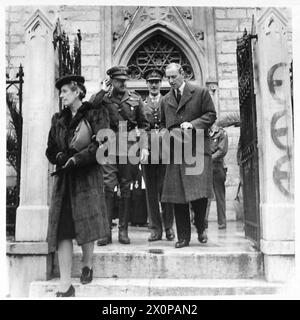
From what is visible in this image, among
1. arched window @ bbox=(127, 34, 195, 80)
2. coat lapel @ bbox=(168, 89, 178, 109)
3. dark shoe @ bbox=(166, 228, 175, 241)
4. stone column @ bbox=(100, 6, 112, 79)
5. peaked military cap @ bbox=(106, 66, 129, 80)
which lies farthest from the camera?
arched window @ bbox=(127, 34, 195, 80)

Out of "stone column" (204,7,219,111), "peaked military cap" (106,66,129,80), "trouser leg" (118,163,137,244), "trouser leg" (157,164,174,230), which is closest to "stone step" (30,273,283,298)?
"trouser leg" (118,163,137,244)

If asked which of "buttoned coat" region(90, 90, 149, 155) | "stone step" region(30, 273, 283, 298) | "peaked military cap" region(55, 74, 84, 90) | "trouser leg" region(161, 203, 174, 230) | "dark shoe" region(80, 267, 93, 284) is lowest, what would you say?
"stone step" region(30, 273, 283, 298)

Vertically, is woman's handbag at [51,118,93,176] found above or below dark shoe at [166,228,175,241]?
above

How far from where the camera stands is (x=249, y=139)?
5.03 m

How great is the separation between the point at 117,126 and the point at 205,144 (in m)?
1.02

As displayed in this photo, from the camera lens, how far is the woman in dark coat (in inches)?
153

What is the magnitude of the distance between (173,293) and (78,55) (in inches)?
139

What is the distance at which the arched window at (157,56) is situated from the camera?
29.2 ft

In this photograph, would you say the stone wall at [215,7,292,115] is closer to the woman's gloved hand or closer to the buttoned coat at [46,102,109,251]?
the buttoned coat at [46,102,109,251]

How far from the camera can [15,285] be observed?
4262 mm

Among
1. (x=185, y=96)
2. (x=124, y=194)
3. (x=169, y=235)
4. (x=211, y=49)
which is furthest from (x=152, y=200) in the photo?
(x=211, y=49)

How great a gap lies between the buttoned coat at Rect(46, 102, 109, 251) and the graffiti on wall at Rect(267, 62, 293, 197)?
5.49 feet
